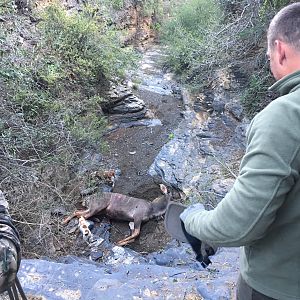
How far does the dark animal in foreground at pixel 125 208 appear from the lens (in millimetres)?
6398

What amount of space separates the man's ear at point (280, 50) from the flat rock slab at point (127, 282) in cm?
201

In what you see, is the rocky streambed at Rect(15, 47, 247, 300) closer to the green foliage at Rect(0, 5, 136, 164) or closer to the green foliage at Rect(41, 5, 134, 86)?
the green foliage at Rect(0, 5, 136, 164)

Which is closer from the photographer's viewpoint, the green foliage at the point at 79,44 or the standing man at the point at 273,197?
the standing man at the point at 273,197

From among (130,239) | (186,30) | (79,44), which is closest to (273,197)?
(130,239)

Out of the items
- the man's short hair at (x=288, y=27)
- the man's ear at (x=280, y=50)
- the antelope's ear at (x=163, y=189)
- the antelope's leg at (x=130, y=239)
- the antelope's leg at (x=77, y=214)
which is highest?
the man's short hair at (x=288, y=27)

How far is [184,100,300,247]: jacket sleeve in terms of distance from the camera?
906mm

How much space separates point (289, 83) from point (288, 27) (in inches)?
6.0

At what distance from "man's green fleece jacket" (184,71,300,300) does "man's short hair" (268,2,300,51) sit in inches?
3.8

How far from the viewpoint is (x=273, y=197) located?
0.93m

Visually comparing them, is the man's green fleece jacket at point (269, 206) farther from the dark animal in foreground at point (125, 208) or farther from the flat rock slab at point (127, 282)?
the dark animal in foreground at point (125, 208)

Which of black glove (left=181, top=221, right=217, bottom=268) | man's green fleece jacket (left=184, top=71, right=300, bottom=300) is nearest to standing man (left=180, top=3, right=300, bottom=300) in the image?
man's green fleece jacket (left=184, top=71, right=300, bottom=300)

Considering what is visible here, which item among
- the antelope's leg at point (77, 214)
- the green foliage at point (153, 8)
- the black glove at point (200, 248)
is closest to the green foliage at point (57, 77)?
the antelope's leg at point (77, 214)

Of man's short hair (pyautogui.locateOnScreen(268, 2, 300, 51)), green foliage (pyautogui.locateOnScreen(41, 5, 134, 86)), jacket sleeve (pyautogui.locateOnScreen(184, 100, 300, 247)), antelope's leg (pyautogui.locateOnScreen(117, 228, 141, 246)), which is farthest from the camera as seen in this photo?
green foliage (pyautogui.locateOnScreen(41, 5, 134, 86))

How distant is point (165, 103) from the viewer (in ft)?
38.3
